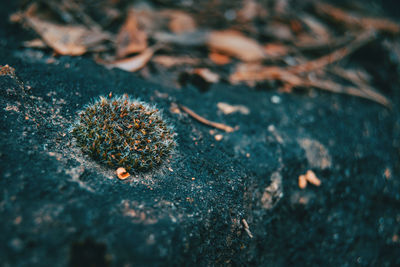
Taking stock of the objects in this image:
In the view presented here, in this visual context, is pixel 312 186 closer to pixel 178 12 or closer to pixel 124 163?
pixel 124 163

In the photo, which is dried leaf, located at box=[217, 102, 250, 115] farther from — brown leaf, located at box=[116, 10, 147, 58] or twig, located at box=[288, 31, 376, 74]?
brown leaf, located at box=[116, 10, 147, 58]

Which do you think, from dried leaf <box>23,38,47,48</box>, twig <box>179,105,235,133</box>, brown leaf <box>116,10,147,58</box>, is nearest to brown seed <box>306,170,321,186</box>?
twig <box>179,105,235,133</box>

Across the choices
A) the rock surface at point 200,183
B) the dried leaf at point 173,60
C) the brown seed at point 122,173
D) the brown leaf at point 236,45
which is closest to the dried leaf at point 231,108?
the rock surface at point 200,183

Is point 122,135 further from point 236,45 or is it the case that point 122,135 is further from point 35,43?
point 236,45

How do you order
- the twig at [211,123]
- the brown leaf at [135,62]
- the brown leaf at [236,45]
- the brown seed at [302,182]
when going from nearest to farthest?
the brown seed at [302,182]
the twig at [211,123]
the brown leaf at [135,62]
the brown leaf at [236,45]

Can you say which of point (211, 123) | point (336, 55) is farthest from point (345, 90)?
point (211, 123)

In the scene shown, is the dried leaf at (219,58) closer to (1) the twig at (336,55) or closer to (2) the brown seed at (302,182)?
(1) the twig at (336,55)
